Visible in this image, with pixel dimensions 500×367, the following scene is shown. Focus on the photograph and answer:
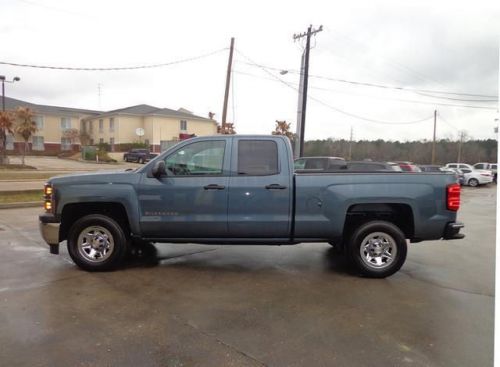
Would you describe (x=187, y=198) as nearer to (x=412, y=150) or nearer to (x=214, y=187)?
(x=214, y=187)

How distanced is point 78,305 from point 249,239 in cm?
232

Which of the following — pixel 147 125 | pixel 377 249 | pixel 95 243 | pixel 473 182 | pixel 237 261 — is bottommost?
pixel 237 261

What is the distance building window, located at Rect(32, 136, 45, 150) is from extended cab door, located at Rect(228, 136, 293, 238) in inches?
2185

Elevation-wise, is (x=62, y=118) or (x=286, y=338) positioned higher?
(x=62, y=118)

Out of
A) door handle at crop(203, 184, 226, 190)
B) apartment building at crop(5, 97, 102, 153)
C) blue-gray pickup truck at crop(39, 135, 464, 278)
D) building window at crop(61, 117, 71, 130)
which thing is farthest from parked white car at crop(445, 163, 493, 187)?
building window at crop(61, 117, 71, 130)

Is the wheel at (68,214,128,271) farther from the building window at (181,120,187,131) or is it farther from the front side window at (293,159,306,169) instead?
the building window at (181,120,187,131)

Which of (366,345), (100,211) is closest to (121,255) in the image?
(100,211)

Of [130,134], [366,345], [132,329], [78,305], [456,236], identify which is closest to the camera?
[366,345]

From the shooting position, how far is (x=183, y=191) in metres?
5.34

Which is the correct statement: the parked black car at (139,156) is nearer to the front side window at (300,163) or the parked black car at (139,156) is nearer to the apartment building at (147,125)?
the apartment building at (147,125)

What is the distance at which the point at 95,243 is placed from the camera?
18.2 feet

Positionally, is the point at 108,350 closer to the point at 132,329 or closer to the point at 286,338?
the point at 132,329

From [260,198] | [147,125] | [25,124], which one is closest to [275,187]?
[260,198]

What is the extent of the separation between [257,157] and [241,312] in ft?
7.30
